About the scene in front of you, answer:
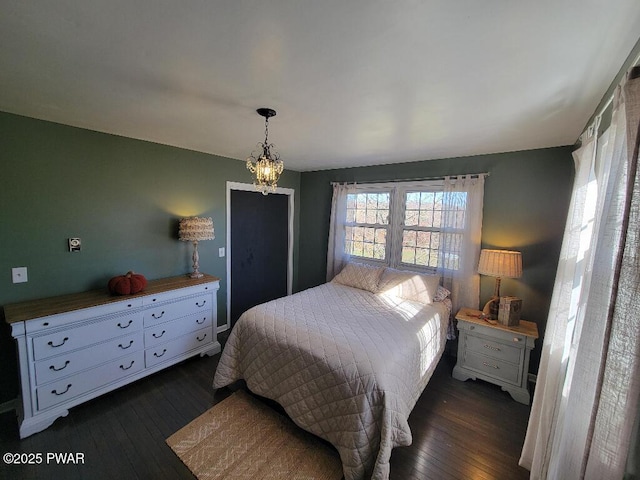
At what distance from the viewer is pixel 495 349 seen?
96.1 inches

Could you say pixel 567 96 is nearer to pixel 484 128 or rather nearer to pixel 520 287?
pixel 484 128

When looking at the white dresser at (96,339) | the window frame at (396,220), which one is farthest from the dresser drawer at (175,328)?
the window frame at (396,220)

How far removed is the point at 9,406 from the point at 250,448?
6.50 ft

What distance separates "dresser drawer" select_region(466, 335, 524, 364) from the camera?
2348mm

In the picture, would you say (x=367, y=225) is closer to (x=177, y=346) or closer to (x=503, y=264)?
(x=503, y=264)

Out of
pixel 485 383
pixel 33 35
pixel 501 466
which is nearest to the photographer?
pixel 33 35

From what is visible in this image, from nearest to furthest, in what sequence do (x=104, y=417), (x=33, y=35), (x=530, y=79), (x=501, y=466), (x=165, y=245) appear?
(x=33, y=35) < (x=530, y=79) < (x=501, y=466) < (x=104, y=417) < (x=165, y=245)

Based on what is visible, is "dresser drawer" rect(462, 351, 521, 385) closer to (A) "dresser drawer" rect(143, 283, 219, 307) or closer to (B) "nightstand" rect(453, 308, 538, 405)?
(B) "nightstand" rect(453, 308, 538, 405)

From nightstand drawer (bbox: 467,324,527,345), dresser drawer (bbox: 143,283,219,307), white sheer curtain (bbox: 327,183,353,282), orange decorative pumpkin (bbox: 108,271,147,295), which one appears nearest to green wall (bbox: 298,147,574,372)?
nightstand drawer (bbox: 467,324,527,345)

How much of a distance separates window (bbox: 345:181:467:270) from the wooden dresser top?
2334 millimetres

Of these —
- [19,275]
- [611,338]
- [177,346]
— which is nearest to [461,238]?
[611,338]

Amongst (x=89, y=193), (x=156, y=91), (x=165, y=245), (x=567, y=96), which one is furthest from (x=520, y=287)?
(x=89, y=193)

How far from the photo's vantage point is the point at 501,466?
1.70 m

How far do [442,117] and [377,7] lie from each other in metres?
1.17
